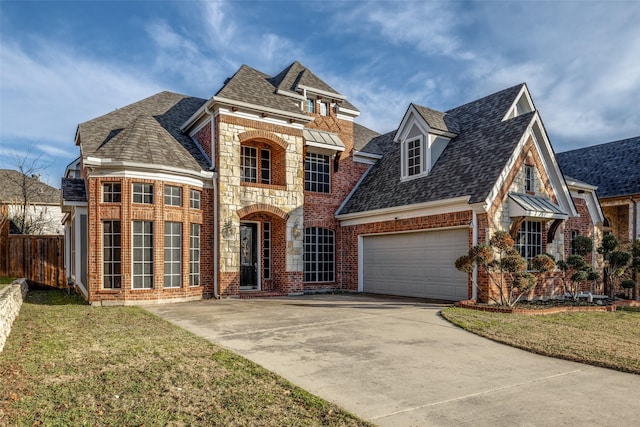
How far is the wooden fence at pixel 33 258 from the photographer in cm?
1826

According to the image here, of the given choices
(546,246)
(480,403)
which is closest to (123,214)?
(480,403)

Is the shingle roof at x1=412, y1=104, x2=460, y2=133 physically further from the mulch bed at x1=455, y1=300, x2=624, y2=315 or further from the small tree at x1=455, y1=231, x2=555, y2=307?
the mulch bed at x1=455, y1=300, x2=624, y2=315

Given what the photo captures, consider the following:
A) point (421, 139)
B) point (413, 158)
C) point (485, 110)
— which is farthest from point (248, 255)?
point (485, 110)

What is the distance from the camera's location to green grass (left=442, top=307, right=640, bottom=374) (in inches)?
279

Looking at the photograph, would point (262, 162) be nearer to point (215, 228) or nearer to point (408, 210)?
point (215, 228)

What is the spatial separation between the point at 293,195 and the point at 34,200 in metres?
22.5

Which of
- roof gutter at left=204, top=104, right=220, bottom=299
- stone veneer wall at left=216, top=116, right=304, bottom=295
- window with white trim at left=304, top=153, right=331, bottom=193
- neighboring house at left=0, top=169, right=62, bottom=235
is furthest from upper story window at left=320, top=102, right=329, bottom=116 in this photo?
neighboring house at left=0, top=169, right=62, bottom=235

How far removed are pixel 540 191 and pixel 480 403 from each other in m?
11.6

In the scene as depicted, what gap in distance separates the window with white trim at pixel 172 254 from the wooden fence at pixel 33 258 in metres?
7.59

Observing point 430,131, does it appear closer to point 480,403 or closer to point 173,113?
point 173,113

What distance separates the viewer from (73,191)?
48.4 feet

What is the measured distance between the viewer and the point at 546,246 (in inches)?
594

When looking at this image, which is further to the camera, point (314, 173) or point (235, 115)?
point (314, 173)

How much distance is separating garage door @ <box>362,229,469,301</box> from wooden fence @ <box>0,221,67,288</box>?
12.8m
